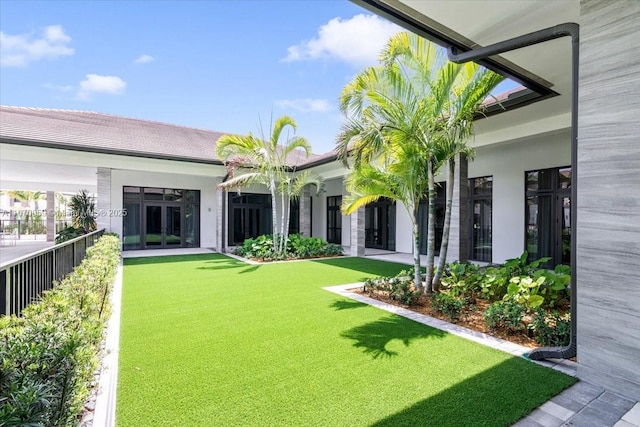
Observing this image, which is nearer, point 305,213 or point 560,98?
point 560,98

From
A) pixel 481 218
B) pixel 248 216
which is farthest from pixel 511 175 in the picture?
pixel 248 216

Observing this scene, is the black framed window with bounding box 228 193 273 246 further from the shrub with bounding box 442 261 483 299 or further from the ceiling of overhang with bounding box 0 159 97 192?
the shrub with bounding box 442 261 483 299

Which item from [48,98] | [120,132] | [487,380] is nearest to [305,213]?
[120,132]

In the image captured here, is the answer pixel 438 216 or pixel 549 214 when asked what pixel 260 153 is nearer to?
pixel 438 216

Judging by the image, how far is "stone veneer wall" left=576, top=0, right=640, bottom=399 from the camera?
10.4 ft

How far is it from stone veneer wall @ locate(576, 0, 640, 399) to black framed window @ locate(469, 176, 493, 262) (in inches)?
354

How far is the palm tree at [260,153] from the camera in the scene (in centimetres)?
1274

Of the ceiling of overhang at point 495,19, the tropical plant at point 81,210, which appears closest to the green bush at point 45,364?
the ceiling of overhang at point 495,19

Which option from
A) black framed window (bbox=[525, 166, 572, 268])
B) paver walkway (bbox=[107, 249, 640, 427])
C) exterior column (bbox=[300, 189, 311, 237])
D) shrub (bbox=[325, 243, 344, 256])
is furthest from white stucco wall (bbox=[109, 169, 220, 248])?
paver walkway (bbox=[107, 249, 640, 427])

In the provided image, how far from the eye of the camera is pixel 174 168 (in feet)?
47.7

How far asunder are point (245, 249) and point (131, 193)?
6.75 metres

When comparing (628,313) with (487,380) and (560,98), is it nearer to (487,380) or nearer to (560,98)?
(487,380)

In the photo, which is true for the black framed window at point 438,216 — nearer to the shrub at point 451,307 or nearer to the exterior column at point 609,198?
the shrub at point 451,307

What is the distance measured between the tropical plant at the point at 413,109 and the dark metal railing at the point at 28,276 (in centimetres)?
510
